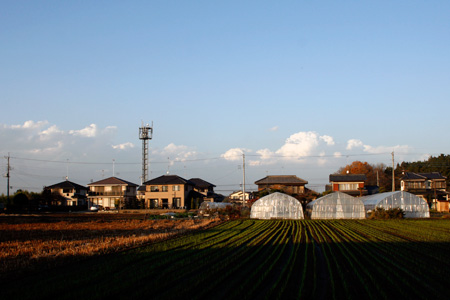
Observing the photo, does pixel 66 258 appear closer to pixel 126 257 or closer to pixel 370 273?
pixel 126 257

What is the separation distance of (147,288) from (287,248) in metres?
9.03

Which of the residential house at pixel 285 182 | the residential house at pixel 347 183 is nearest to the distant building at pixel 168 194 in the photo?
the residential house at pixel 285 182

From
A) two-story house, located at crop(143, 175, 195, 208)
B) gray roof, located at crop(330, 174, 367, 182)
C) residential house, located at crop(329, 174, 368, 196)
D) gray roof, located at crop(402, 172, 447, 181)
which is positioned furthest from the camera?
gray roof, located at crop(330, 174, 367, 182)

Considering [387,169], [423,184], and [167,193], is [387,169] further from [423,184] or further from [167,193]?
[167,193]

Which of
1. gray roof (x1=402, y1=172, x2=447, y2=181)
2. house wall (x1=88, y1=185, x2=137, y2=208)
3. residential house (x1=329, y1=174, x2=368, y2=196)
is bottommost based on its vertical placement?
house wall (x1=88, y1=185, x2=137, y2=208)

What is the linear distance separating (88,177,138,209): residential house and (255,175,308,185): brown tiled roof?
71.4 feet

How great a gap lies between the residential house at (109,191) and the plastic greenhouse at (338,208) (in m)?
37.3

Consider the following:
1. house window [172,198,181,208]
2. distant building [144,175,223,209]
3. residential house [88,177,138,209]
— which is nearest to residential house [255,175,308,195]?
distant building [144,175,223,209]

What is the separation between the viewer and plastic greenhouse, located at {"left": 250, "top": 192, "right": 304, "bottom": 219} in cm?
4156

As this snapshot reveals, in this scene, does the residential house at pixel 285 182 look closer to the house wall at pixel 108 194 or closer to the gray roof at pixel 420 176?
the gray roof at pixel 420 176

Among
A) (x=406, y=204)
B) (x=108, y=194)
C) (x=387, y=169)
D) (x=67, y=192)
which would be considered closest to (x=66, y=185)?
(x=67, y=192)

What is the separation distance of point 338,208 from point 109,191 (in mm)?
42031

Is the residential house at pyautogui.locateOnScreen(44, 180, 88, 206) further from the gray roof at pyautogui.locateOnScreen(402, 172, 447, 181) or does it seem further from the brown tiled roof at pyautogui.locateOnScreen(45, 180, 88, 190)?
the gray roof at pyautogui.locateOnScreen(402, 172, 447, 181)

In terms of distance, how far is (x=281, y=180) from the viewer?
70688 mm
